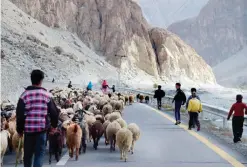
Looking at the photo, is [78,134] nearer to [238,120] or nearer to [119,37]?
[238,120]

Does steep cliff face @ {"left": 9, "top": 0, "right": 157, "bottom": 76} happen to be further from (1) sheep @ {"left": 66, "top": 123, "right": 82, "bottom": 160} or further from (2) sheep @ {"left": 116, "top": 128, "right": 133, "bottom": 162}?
(1) sheep @ {"left": 66, "top": 123, "right": 82, "bottom": 160}

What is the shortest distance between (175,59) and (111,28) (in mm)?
15328

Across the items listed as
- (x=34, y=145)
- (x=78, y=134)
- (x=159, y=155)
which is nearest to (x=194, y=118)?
(x=159, y=155)

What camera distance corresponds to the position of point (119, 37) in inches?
3706

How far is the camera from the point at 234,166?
27.0ft

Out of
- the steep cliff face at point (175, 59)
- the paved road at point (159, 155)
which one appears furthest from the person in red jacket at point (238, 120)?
the steep cliff face at point (175, 59)

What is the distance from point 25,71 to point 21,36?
13.1 m

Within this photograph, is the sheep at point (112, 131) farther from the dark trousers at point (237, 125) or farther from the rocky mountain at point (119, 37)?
the rocky mountain at point (119, 37)

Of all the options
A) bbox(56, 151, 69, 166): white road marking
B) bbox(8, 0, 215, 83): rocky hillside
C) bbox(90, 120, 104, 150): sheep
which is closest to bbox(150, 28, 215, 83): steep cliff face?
bbox(8, 0, 215, 83): rocky hillside

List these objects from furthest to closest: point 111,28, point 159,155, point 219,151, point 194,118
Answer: point 111,28 → point 194,118 → point 219,151 → point 159,155

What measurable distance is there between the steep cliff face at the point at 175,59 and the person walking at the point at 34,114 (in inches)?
3492

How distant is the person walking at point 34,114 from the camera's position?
6.24m

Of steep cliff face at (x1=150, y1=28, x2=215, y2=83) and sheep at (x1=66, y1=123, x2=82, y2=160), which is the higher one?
steep cliff face at (x1=150, y1=28, x2=215, y2=83)

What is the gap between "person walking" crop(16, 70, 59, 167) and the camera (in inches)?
246
